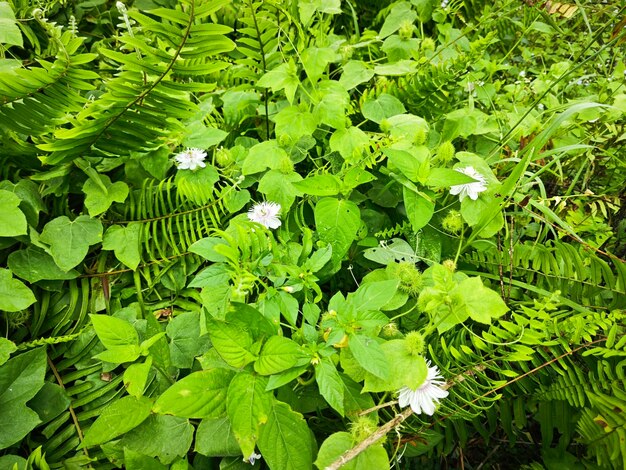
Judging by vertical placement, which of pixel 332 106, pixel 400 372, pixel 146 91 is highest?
pixel 146 91

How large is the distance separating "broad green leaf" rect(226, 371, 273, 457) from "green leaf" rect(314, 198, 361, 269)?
1.28ft

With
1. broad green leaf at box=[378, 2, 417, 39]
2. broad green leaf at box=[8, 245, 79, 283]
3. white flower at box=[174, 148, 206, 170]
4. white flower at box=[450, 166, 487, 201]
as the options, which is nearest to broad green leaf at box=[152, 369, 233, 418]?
broad green leaf at box=[8, 245, 79, 283]

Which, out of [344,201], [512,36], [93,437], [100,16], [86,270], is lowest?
[93,437]

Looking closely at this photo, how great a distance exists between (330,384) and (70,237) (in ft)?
2.69

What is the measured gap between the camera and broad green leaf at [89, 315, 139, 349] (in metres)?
0.99

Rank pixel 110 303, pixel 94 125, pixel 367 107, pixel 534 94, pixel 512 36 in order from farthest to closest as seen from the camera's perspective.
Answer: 1. pixel 512 36
2. pixel 534 94
3. pixel 367 107
4. pixel 110 303
5. pixel 94 125

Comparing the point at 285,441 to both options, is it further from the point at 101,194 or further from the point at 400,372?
the point at 101,194

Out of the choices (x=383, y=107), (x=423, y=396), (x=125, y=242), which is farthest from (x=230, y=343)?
(x=383, y=107)

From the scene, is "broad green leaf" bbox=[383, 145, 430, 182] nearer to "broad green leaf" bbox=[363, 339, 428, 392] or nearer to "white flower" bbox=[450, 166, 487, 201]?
"white flower" bbox=[450, 166, 487, 201]

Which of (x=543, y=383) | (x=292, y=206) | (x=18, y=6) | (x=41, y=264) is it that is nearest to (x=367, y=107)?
(x=292, y=206)

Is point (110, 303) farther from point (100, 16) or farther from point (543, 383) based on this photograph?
point (100, 16)

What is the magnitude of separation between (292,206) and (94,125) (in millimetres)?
579

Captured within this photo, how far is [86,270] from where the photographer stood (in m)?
1.24

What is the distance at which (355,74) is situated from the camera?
1.58 meters
